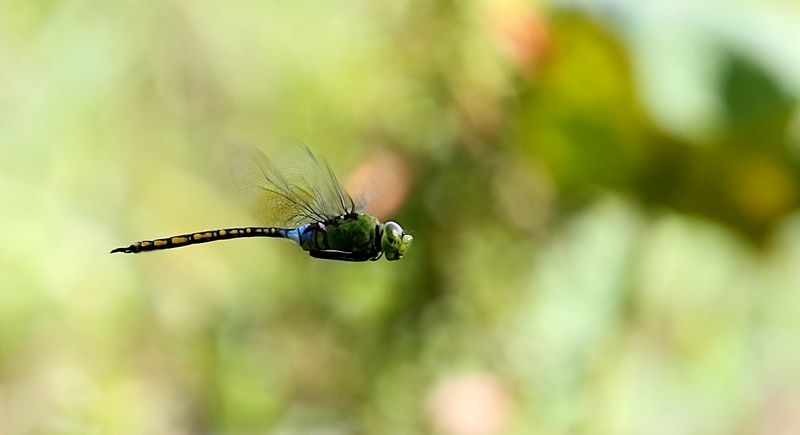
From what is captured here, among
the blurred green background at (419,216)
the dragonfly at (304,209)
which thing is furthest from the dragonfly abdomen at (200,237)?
the blurred green background at (419,216)

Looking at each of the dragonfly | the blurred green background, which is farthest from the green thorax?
the blurred green background

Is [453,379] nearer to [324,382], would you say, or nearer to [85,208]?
[324,382]

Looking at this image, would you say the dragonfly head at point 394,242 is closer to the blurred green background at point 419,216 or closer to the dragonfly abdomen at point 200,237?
the dragonfly abdomen at point 200,237

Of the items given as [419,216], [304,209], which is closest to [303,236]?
[304,209]

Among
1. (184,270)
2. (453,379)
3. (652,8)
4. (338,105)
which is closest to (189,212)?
(184,270)

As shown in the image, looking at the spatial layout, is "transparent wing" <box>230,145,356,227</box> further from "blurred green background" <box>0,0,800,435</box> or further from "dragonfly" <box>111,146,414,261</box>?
"blurred green background" <box>0,0,800,435</box>

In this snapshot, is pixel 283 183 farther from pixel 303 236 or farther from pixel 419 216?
pixel 419 216
